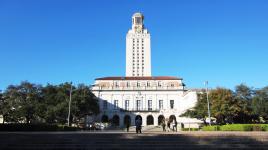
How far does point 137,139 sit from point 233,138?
6.54 metres

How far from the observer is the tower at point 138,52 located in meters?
128

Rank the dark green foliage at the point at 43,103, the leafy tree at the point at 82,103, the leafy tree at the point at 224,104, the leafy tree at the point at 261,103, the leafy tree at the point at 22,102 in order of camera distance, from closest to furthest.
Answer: the leafy tree at the point at 224,104
the leafy tree at the point at 261,103
the dark green foliage at the point at 43,103
the leafy tree at the point at 22,102
the leafy tree at the point at 82,103

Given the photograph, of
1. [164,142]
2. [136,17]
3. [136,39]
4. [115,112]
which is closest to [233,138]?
[164,142]

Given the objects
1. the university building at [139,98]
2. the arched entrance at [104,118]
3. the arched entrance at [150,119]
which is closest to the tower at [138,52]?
the university building at [139,98]

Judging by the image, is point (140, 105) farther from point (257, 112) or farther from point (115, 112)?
point (257, 112)

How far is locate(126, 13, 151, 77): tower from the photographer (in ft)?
420

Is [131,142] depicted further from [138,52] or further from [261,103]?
[138,52]

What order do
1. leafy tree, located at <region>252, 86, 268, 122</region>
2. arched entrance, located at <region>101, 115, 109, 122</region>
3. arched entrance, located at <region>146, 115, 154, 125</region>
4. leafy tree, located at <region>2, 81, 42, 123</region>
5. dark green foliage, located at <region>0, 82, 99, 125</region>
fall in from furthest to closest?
1. arched entrance, located at <region>146, 115, 154, 125</region>
2. arched entrance, located at <region>101, 115, 109, 122</region>
3. leafy tree, located at <region>2, 81, 42, 123</region>
4. dark green foliage, located at <region>0, 82, 99, 125</region>
5. leafy tree, located at <region>252, 86, 268, 122</region>

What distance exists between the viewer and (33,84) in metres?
70.8

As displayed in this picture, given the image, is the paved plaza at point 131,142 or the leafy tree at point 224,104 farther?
the leafy tree at point 224,104

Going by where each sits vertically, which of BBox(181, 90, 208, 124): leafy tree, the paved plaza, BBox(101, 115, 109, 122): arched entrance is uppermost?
BBox(181, 90, 208, 124): leafy tree

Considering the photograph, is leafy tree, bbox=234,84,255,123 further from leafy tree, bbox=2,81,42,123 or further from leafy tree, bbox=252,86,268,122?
leafy tree, bbox=2,81,42,123

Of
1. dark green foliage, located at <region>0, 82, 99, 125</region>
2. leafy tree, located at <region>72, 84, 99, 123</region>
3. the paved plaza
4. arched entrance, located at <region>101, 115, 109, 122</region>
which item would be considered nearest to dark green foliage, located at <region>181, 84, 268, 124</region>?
leafy tree, located at <region>72, 84, 99, 123</region>

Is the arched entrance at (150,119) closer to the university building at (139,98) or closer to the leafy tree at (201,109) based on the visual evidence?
the university building at (139,98)
